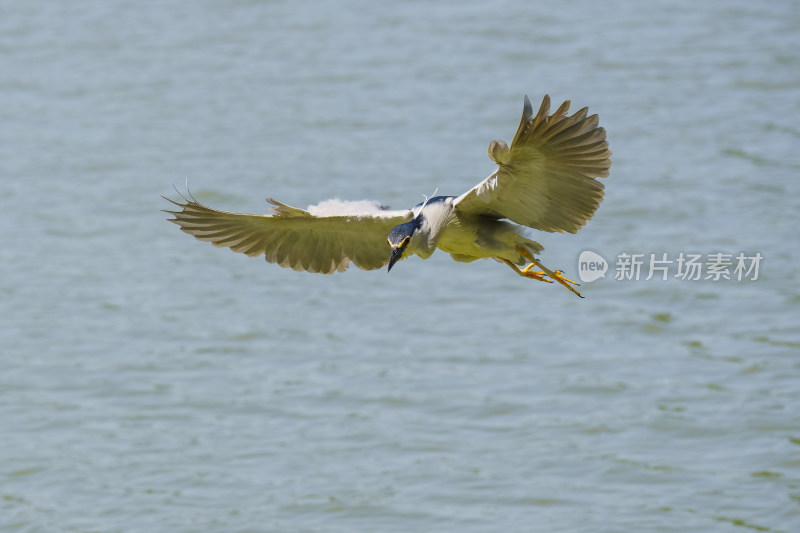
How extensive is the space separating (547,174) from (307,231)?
1.80 meters

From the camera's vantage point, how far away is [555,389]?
13492 mm

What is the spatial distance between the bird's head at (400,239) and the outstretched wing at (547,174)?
0.98 feet

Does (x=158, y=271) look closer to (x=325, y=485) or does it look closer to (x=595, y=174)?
(x=325, y=485)

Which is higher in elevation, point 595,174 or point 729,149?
point 729,149

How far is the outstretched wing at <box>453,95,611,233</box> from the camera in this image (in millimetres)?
6379

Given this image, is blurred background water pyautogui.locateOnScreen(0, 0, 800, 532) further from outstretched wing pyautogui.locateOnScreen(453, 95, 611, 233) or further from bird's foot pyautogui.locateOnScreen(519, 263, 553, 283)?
outstretched wing pyautogui.locateOnScreen(453, 95, 611, 233)

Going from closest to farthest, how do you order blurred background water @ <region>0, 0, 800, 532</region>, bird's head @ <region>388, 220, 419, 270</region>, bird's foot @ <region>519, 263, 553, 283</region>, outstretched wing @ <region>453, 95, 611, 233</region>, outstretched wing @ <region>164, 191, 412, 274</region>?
outstretched wing @ <region>453, 95, 611, 233</region>
bird's head @ <region>388, 220, 419, 270</region>
bird's foot @ <region>519, 263, 553, 283</region>
outstretched wing @ <region>164, 191, 412, 274</region>
blurred background water @ <region>0, 0, 800, 532</region>

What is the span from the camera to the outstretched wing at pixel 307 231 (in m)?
7.52

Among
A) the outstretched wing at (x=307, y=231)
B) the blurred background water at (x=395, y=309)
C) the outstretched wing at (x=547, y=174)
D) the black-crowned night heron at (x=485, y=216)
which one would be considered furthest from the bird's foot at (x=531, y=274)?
the blurred background water at (x=395, y=309)

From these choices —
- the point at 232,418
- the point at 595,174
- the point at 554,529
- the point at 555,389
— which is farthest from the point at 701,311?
the point at 595,174

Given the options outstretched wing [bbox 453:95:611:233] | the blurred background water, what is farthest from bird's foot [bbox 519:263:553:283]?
the blurred background water

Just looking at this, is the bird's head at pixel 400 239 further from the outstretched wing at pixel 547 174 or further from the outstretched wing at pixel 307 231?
the outstretched wing at pixel 307 231

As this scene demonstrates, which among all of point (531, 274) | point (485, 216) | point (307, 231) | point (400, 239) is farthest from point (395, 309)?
point (400, 239)

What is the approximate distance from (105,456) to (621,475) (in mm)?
5053
